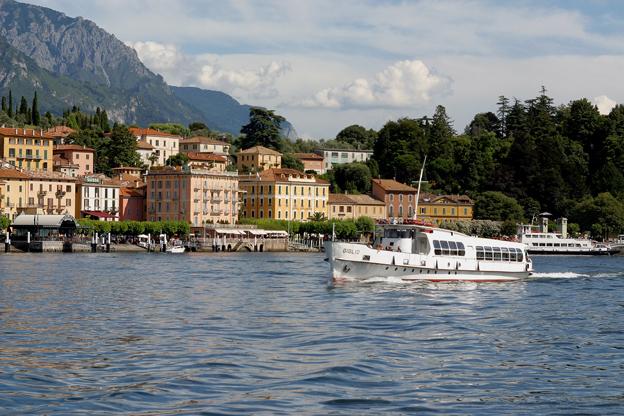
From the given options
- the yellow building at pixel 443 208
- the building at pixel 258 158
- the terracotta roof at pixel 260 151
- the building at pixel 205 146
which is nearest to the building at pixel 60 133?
the building at pixel 205 146

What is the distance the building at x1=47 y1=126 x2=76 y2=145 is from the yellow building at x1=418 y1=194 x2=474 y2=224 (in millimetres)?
51950

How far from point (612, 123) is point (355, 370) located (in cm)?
14788

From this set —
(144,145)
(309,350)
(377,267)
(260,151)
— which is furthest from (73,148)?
(309,350)

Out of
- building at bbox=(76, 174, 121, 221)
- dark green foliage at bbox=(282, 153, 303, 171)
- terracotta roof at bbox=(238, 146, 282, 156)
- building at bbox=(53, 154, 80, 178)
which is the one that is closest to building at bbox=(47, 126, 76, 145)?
building at bbox=(53, 154, 80, 178)

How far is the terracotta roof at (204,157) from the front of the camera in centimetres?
16250

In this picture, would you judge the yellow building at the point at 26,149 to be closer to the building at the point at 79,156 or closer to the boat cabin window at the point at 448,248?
the building at the point at 79,156

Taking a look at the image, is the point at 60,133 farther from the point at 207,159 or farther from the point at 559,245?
the point at 559,245

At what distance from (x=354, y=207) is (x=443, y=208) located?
13.4 meters

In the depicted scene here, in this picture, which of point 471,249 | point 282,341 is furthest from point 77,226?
point 282,341

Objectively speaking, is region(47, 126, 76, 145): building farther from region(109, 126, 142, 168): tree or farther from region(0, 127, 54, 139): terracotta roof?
region(0, 127, 54, 139): terracotta roof

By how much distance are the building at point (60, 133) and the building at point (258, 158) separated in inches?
994

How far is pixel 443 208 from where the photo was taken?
156875 millimetres

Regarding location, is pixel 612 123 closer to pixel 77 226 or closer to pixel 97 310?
pixel 77 226

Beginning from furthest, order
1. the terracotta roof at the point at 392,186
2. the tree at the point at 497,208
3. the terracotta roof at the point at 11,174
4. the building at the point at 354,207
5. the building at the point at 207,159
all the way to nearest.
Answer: the building at the point at 207,159, the terracotta roof at the point at 392,186, the tree at the point at 497,208, the building at the point at 354,207, the terracotta roof at the point at 11,174
